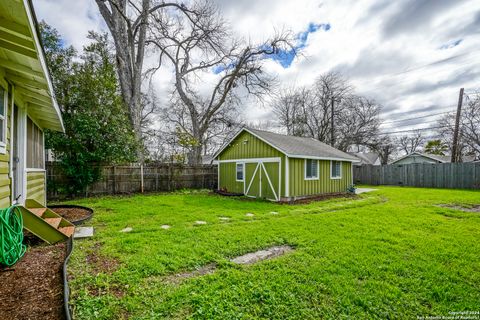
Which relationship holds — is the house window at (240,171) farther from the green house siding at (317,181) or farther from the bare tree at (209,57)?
the bare tree at (209,57)

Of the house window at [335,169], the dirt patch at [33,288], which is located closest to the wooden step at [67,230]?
the dirt patch at [33,288]

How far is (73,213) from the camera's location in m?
5.98

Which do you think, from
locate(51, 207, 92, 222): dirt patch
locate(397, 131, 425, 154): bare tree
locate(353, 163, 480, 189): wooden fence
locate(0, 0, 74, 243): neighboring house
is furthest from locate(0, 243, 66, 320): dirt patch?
locate(397, 131, 425, 154): bare tree

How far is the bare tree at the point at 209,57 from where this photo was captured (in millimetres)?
14641

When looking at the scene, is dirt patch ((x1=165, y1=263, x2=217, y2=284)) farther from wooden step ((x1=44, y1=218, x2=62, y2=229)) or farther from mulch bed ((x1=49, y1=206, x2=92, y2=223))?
mulch bed ((x1=49, y1=206, x2=92, y2=223))

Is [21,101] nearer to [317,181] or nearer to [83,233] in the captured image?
[83,233]

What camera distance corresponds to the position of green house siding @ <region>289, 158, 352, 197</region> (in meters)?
9.72

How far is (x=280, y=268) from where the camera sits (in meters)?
2.96

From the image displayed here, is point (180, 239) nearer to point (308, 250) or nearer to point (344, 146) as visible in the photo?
point (308, 250)

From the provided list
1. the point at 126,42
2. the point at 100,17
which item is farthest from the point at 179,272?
the point at 100,17

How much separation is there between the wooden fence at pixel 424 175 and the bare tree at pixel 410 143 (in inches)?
1000

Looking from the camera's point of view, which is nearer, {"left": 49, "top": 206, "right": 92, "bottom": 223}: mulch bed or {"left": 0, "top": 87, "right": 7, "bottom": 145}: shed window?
{"left": 0, "top": 87, "right": 7, "bottom": 145}: shed window

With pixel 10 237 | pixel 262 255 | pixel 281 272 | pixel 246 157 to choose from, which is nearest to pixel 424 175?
pixel 246 157

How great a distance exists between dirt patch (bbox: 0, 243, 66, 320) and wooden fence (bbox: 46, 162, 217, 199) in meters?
7.39
